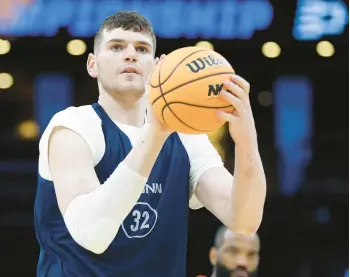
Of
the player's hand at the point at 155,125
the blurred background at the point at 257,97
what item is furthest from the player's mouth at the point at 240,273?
the blurred background at the point at 257,97

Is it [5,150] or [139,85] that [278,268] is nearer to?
[5,150]

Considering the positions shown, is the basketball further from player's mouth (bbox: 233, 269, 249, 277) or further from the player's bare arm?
player's mouth (bbox: 233, 269, 249, 277)

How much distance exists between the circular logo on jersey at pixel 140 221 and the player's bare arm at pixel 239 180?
0.25m

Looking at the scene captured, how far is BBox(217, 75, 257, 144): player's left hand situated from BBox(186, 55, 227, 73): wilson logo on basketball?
0.33 ft

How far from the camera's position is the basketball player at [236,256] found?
6324 mm

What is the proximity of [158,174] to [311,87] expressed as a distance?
22.9 ft

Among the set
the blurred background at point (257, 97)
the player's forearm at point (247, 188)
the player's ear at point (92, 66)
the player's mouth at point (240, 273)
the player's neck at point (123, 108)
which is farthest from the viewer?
the blurred background at point (257, 97)

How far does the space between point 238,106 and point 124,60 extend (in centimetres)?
74

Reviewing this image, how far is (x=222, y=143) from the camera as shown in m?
10.1

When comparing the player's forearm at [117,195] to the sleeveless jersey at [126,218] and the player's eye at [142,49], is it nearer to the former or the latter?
the sleeveless jersey at [126,218]

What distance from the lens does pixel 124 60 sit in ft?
12.1

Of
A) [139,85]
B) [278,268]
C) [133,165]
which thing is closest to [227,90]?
[133,165]

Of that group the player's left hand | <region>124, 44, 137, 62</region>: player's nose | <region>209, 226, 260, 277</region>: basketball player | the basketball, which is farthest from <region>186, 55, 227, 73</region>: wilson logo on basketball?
<region>209, 226, 260, 277</region>: basketball player

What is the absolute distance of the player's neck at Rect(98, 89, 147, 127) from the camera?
385cm
